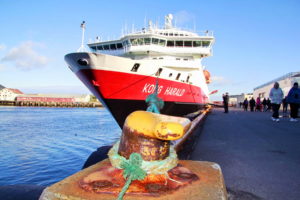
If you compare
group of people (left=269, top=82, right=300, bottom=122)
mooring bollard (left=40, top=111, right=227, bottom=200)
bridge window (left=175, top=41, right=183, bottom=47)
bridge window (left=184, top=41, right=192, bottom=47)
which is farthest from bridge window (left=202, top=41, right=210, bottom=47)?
mooring bollard (left=40, top=111, right=227, bottom=200)

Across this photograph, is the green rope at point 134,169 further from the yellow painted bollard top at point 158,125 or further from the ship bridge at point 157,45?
the ship bridge at point 157,45

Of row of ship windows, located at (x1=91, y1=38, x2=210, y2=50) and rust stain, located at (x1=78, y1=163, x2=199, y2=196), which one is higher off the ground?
row of ship windows, located at (x1=91, y1=38, x2=210, y2=50)

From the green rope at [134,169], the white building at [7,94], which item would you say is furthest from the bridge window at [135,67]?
the white building at [7,94]

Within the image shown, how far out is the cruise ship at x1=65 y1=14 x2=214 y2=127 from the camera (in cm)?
870

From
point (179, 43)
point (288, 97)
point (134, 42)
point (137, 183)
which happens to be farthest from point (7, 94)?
point (137, 183)

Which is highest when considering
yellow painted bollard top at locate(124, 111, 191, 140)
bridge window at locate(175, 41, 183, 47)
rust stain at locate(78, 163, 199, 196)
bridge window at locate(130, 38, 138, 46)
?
bridge window at locate(175, 41, 183, 47)

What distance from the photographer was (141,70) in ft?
30.8

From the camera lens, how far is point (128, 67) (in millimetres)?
9016

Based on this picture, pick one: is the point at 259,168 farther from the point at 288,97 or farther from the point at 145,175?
the point at 288,97

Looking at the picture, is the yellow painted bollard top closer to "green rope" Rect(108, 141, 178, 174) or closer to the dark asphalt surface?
"green rope" Rect(108, 141, 178, 174)

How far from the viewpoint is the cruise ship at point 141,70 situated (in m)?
8.70

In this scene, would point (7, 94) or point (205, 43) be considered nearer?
point (205, 43)

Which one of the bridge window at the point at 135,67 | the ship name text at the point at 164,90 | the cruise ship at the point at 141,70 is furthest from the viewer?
the ship name text at the point at 164,90

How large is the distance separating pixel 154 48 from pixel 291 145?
1112 centimetres
